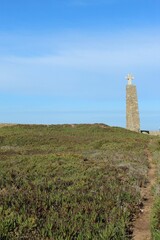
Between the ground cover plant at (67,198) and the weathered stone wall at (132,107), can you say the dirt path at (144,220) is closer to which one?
the ground cover plant at (67,198)

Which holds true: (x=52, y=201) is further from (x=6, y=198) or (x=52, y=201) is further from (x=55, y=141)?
(x=55, y=141)

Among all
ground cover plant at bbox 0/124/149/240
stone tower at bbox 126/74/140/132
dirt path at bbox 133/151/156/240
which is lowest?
dirt path at bbox 133/151/156/240

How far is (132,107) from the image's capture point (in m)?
53.7

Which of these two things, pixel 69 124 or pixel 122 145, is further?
pixel 69 124

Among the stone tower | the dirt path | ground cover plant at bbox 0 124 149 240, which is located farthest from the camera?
the stone tower

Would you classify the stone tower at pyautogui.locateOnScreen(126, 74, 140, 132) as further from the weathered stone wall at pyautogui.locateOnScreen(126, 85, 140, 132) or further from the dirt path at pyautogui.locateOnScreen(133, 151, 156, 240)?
the dirt path at pyautogui.locateOnScreen(133, 151, 156, 240)

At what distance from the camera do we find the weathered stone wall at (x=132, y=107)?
5378 centimetres

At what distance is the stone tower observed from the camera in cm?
5375

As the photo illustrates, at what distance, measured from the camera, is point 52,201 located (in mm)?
10180

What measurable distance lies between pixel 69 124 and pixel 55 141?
1941 centimetres

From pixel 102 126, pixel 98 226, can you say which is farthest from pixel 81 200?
pixel 102 126

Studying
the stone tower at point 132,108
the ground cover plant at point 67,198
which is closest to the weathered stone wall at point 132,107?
the stone tower at point 132,108

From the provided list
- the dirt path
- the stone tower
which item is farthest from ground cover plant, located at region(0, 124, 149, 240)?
the stone tower

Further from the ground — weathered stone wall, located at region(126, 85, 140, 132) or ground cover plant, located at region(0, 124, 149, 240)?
weathered stone wall, located at region(126, 85, 140, 132)
